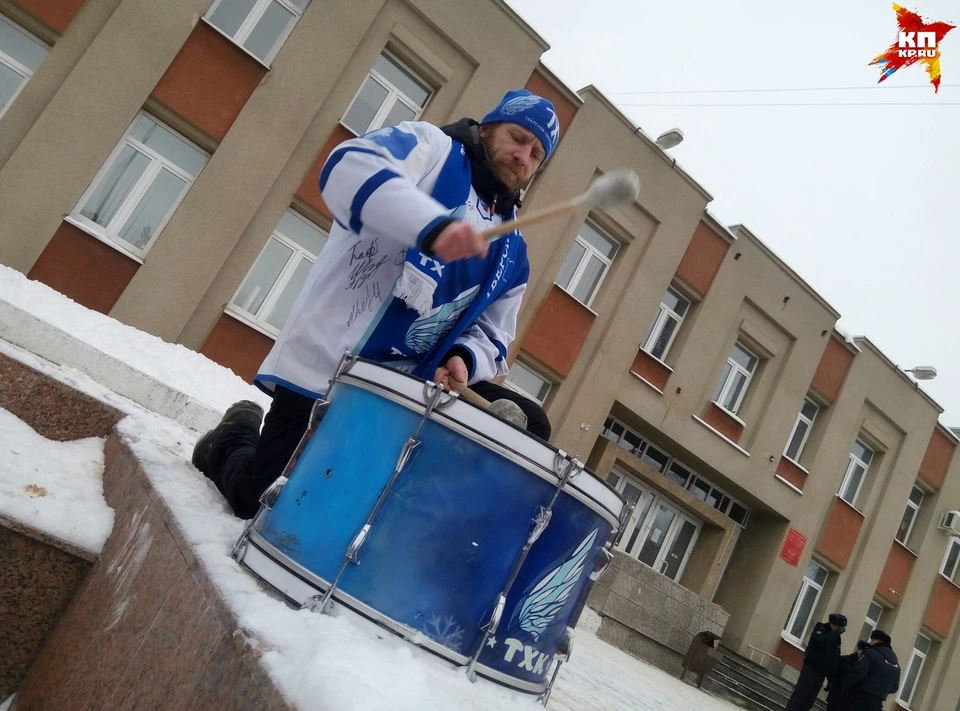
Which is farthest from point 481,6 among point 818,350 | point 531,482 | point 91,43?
point 531,482

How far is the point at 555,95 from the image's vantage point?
1215 centimetres

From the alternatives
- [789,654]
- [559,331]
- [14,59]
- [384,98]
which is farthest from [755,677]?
[14,59]

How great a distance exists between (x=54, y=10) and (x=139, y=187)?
2.35 m

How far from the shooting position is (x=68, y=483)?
2.48 metres

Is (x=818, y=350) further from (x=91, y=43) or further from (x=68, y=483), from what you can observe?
(x=68, y=483)

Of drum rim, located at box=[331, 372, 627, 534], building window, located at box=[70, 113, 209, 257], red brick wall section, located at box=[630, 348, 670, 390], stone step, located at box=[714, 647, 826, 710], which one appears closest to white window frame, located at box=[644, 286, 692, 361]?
red brick wall section, located at box=[630, 348, 670, 390]

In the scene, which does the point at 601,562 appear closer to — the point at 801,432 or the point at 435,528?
the point at 435,528

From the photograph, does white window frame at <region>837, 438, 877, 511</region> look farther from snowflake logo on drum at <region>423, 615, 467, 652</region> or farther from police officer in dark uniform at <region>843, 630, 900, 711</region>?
snowflake logo on drum at <region>423, 615, 467, 652</region>

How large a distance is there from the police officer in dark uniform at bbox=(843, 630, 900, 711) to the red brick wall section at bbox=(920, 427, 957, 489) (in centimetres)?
1172

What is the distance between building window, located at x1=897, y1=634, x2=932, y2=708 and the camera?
61.8 ft

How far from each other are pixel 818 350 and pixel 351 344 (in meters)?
15.9

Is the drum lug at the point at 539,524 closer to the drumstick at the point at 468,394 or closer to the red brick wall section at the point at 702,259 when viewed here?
the drumstick at the point at 468,394

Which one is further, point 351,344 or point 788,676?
point 788,676

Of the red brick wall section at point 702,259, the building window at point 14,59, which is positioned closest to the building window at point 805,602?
the red brick wall section at point 702,259
